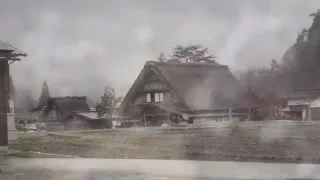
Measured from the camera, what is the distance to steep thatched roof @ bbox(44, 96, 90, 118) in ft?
16.9

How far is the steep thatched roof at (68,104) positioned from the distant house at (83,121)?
6 cm

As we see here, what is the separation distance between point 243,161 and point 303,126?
4.02 ft

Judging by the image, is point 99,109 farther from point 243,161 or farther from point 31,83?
point 243,161

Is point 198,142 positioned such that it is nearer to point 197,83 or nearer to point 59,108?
point 197,83

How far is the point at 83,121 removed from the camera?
5.61m

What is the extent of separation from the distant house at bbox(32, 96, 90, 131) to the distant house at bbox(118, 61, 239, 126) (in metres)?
0.48

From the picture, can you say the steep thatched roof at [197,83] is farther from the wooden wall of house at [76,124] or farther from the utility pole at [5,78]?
the utility pole at [5,78]

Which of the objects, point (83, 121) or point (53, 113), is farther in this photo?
point (83, 121)

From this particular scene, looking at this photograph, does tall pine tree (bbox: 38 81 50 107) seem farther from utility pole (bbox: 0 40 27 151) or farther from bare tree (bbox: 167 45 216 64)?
bare tree (bbox: 167 45 216 64)

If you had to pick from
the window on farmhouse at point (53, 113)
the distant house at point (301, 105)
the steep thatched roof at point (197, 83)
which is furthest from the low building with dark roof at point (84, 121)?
the distant house at point (301, 105)

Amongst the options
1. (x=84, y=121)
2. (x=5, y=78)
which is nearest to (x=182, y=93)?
(x=84, y=121)

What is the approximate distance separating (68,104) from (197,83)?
1.52 m

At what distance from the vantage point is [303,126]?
211 inches

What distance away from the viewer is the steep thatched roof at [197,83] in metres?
4.73
